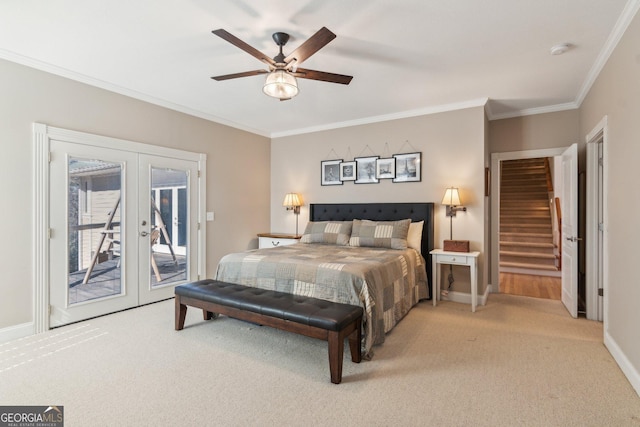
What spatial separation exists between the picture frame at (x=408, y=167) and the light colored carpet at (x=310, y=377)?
2.07 m

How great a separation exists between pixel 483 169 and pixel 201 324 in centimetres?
379

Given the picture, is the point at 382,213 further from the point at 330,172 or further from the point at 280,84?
the point at 280,84

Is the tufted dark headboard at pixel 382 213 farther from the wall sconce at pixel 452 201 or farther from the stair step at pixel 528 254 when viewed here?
the stair step at pixel 528 254

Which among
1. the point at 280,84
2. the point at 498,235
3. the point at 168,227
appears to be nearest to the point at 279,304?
the point at 280,84

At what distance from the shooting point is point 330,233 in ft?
14.8

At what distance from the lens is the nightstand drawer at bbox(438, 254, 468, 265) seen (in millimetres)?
3820

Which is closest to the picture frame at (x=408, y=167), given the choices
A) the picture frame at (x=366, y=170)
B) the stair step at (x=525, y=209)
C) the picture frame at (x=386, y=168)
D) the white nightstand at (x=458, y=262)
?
the picture frame at (x=386, y=168)

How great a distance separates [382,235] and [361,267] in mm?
1363

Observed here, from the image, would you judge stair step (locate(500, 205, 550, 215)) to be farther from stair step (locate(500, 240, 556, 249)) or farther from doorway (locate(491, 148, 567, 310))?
doorway (locate(491, 148, 567, 310))

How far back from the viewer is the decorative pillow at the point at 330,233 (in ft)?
14.5

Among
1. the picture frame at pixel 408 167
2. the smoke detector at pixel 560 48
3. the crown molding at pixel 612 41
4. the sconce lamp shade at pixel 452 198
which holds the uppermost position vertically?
the smoke detector at pixel 560 48

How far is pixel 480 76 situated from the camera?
3363 millimetres

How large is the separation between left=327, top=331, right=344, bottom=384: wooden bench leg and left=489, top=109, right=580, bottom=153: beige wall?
3.85 metres

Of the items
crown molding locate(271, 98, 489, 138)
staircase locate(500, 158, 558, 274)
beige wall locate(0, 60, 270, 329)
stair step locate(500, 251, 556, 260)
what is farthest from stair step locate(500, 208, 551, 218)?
beige wall locate(0, 60, 270, 329)
